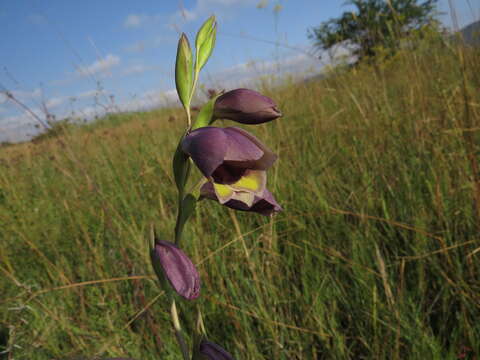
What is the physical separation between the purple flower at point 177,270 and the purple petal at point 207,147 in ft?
0.56

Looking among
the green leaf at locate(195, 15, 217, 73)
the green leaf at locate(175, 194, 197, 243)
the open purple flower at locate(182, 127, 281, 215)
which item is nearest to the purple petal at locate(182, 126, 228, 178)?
the open purple flower at locate(182, 127, 281, 215)

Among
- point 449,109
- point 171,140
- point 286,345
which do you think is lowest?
point 286,345

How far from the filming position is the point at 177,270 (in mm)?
642

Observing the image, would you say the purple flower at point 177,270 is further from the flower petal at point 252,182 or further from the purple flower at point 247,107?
the purple flower at point 247,107

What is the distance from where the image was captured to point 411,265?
1404 mm

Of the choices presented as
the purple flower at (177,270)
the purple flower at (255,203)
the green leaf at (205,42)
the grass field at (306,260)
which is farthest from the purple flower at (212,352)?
the green leaf at (205,42)

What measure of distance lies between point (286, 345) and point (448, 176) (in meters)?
1.01

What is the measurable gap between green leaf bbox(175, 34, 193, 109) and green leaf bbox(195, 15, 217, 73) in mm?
63

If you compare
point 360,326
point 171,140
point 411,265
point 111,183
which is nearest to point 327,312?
point 360,326

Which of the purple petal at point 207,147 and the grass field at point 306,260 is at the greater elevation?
the purple petal at point 207,147

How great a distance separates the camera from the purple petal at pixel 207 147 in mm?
583

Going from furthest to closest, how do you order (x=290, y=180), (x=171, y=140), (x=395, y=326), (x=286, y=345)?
(x=171, y=140)
(x=290, y=180)
(x=286, y=345)
(x=395, y=326)

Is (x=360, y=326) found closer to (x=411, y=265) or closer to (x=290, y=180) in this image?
(x=411, y=265)

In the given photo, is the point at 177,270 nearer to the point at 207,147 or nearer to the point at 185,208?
the point at 185,208
